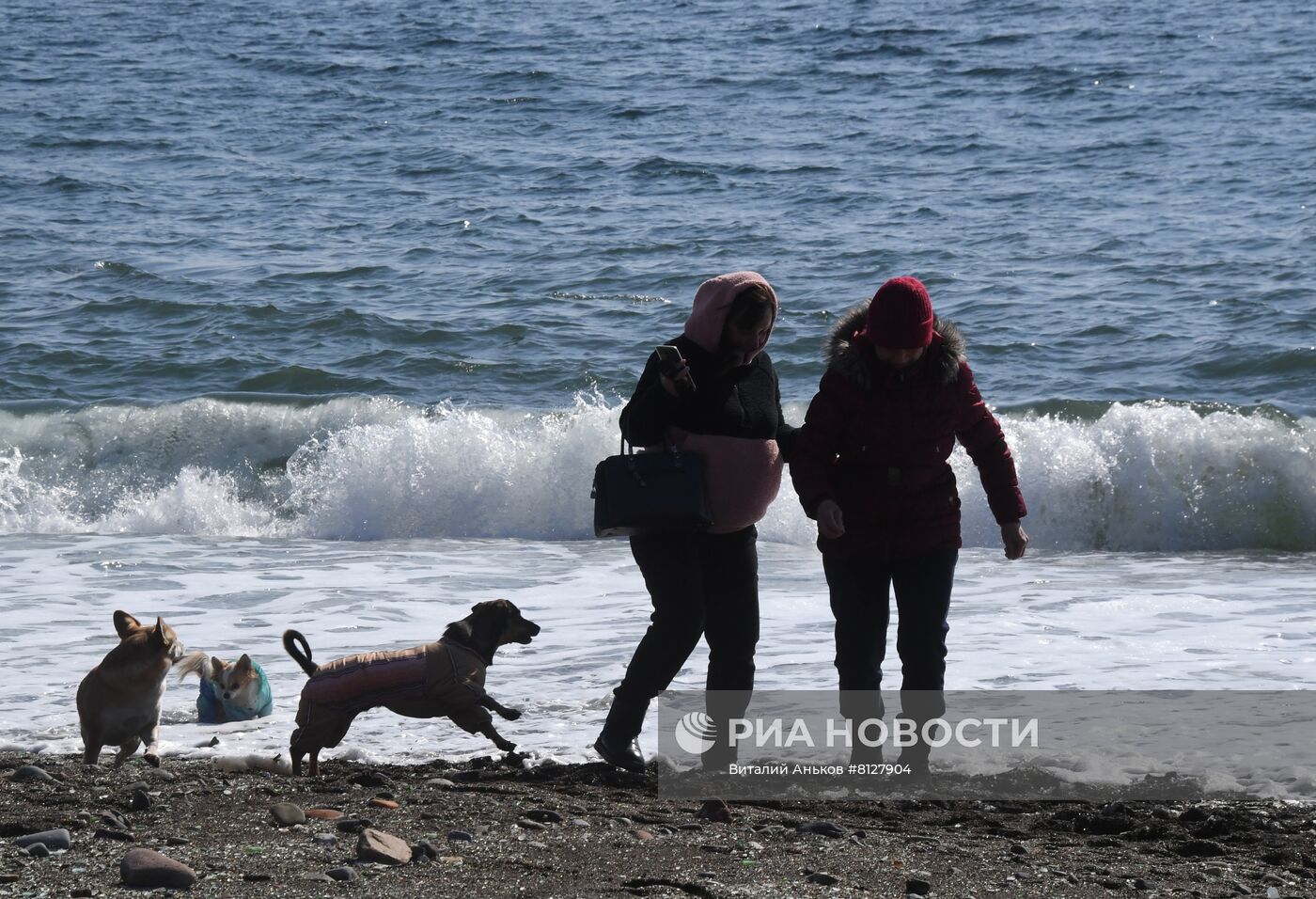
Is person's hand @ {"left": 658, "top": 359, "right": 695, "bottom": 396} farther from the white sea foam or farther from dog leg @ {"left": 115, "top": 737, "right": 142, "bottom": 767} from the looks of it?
dog leg @ {"left": 115, "top": 737, "right": 142, "bottom": 767}

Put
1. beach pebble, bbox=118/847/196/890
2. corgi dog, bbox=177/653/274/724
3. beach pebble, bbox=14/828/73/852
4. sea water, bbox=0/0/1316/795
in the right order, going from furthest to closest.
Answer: sea water, bbox=0/0/1316/795
corgi dog, bbox=177/653/274/724
beach pebble, bbox=14/828/73/852
beach pebble, bbox=118/847/196/890

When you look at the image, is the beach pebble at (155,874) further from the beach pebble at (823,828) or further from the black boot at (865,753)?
the black boot at (865,753)

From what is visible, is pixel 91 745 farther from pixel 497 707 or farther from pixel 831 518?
pixel 831 518

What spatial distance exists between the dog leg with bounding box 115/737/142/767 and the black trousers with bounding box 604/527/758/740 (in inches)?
62.4

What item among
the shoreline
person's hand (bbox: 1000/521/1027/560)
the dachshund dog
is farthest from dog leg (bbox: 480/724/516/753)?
person's hand (bbox: 1000/521/1027/560)

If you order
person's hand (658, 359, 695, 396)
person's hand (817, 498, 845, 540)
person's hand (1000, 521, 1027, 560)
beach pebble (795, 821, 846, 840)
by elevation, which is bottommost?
beach pebble (795, 821, 846, 840)

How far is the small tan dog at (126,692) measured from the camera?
4.88m

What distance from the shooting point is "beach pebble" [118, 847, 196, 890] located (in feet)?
11.2

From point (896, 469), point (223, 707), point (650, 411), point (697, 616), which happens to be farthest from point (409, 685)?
point (896, 469)

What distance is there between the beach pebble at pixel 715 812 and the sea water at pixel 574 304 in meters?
1.08

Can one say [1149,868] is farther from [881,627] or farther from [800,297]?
[800,297]

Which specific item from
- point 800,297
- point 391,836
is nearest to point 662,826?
point 391,836

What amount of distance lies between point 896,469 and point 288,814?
1956 millimetres

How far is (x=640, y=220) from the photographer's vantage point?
18.7 meters
